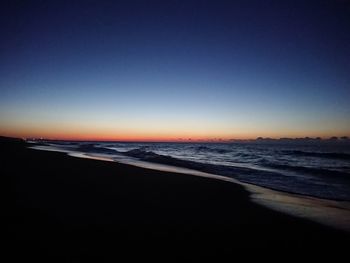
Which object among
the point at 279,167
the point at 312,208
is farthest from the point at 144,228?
the point at 279,167

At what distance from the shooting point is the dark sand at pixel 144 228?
4316 mm

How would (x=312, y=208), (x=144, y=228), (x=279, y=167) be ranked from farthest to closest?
(x=279, y=167) → (x=312, y=208) → (x=144, y=228)

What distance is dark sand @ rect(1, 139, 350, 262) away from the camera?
4.32 m

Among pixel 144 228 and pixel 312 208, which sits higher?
pixel 144 228

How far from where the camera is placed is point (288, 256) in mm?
4473

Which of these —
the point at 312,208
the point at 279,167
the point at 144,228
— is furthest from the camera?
the point at 279,167

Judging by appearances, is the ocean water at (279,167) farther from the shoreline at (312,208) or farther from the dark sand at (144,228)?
the dark sand at (144,228)

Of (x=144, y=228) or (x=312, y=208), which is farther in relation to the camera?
(x=312, y=208)

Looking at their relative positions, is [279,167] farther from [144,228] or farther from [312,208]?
[144,228]

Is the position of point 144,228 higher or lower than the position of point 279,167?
higher

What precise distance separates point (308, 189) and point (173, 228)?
375 inches

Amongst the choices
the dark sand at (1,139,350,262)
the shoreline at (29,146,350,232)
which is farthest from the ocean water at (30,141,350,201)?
the dark sand at (1,139,350,262)

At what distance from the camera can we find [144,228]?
5.47m

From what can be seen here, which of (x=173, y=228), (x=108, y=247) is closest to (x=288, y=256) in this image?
(x=173, y=228)
